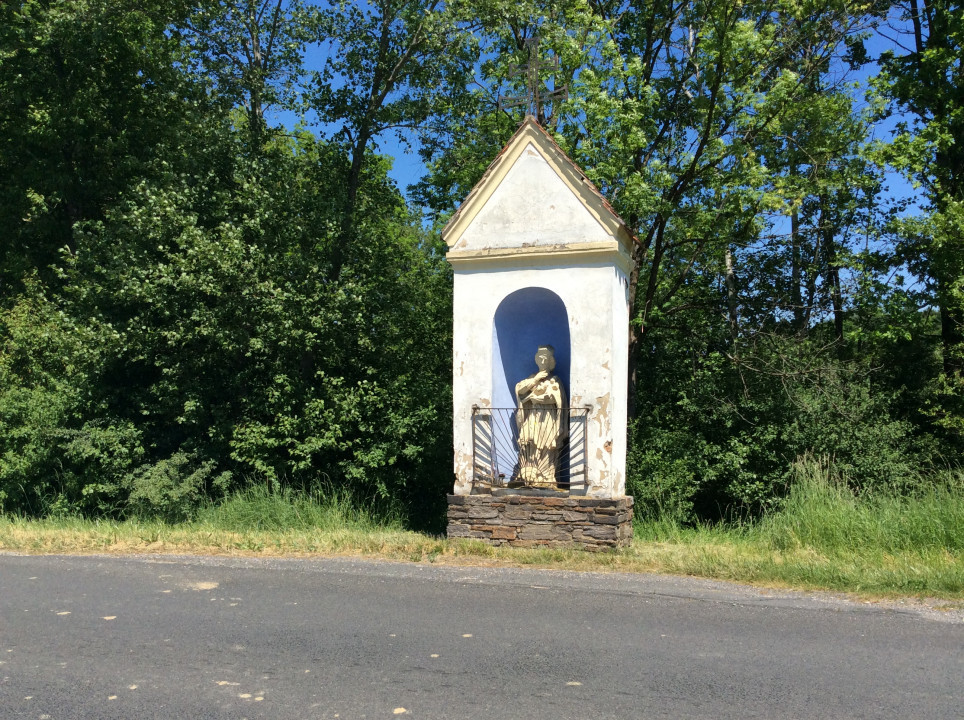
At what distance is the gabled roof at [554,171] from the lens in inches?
403

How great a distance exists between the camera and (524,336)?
38.1 feet

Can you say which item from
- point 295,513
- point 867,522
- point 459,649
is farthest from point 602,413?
point 295,513

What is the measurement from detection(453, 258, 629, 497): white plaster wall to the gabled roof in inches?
18.4

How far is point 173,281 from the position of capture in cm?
1293

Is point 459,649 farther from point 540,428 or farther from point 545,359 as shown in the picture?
point 545,359

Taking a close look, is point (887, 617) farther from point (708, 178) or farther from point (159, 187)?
point (159, 187)

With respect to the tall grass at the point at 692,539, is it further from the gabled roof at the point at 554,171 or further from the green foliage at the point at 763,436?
the gabled roof at the point at 554,171

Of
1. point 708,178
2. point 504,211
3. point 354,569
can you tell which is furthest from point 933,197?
point 354,569

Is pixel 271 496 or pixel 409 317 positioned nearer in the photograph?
pixel 271 496

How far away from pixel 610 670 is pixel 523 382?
5.58 metres

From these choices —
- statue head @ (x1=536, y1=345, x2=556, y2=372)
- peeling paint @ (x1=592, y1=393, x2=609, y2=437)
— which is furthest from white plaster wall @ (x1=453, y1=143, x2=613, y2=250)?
peeling paint @ (x1=592, y1=393, x2=609, y2=437)

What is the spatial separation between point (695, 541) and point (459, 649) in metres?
5.73

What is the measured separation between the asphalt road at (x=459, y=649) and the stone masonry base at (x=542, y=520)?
1.41 m

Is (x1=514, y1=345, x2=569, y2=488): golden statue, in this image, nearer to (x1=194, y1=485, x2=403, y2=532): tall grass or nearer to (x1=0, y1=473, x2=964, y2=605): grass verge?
(x1=0, y1=473, x2=964, y2=605): grass verge
